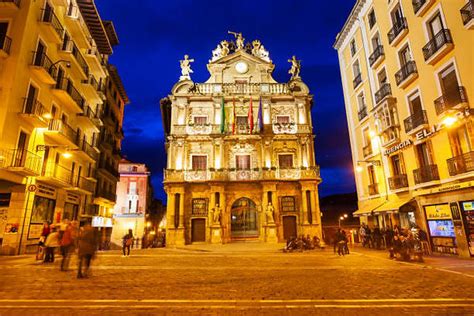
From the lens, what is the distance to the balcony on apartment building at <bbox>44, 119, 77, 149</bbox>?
17078 mm

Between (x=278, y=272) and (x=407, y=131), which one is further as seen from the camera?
(x=407, y=131)

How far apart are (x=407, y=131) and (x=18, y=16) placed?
22985 millimetres

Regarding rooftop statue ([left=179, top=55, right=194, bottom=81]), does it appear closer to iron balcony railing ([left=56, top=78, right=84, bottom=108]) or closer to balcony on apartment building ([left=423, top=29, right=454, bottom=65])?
iron balcony railing ([left=56, top=78, right=84, bottom=108])

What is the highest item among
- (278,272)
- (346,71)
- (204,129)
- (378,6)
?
(378,6)

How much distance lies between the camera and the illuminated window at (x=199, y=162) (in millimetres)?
28112

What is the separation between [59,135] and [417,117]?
21.8m

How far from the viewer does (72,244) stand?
973 cm

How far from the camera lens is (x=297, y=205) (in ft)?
87.9

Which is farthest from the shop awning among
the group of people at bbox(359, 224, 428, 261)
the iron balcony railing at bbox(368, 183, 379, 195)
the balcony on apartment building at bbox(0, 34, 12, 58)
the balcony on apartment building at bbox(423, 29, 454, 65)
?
the balcony on apartment building at bbox(0, 34, 12, 58)

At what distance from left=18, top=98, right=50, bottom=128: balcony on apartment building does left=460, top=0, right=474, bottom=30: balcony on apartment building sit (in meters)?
21.2

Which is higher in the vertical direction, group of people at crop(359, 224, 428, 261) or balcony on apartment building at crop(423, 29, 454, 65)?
balcony on apartment building at crop(423, 29, 454, 65)

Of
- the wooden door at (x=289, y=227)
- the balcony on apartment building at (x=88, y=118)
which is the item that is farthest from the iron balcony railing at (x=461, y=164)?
the balcony on apartment building at (x=88, y=118)

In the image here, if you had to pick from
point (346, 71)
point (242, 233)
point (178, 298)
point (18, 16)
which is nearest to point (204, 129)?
point (242, 233)

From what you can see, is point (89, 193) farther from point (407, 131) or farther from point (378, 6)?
point (378, 6)
